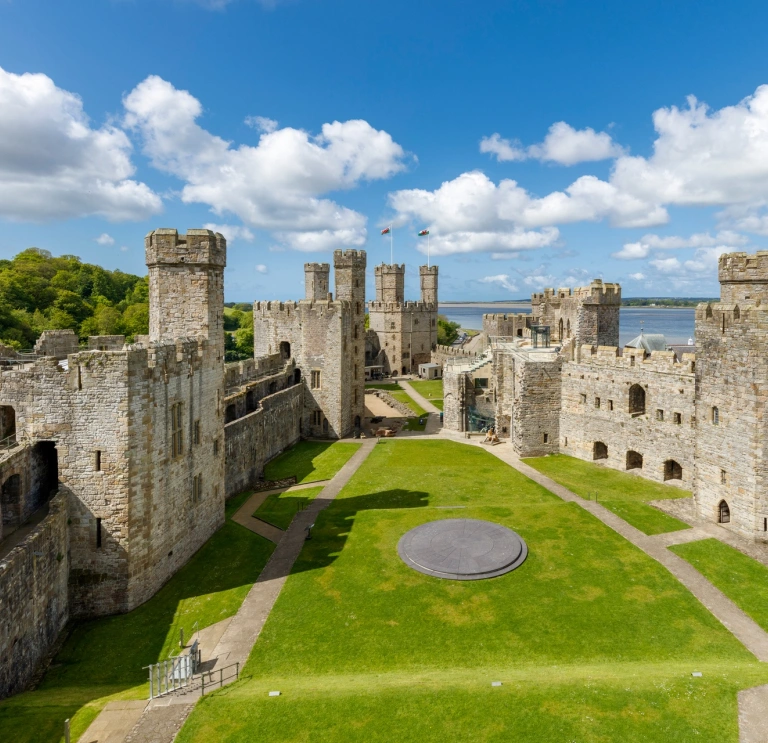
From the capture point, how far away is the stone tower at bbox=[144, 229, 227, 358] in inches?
800

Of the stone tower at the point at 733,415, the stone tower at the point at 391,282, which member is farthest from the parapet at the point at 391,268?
the stone tower at the point at 733,415

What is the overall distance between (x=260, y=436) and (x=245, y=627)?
15846 millimetres

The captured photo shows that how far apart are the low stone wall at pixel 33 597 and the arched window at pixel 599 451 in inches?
→ 1021

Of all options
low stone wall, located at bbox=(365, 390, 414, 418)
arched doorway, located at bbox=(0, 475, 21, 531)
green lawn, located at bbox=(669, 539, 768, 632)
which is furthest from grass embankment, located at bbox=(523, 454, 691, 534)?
arched doorway, located at bbox=(0, 475, 21, 531)

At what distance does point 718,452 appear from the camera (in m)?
21.1

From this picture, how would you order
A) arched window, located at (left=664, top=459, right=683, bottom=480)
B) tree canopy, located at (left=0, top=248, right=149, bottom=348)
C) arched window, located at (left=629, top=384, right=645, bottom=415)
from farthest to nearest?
1. tree canopy, located at (left=0, top=248, right=149, bottom=348)
2. arched window, located at (left=629, top=384, right=645, bottom=415)
3. arched window, located at (left=664, top=459, right=683, bottom=480)

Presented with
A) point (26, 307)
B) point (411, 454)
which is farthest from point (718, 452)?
point (26, 307)

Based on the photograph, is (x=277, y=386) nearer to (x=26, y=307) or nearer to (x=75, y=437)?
(x=75, y=437)

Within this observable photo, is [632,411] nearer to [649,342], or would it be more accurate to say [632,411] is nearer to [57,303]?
[649,342]

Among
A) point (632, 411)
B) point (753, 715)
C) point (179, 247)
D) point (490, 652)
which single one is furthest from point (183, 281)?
point (632, 411)

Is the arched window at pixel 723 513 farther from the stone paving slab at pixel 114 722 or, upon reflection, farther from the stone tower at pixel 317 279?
the stone tower at pixel 317 279

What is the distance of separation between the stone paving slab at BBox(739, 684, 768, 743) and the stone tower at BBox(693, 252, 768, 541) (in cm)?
950

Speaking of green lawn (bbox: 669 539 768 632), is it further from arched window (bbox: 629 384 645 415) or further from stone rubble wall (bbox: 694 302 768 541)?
arched window (bbox: 629 384 645 415)

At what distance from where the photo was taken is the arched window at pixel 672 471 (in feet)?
88.5
